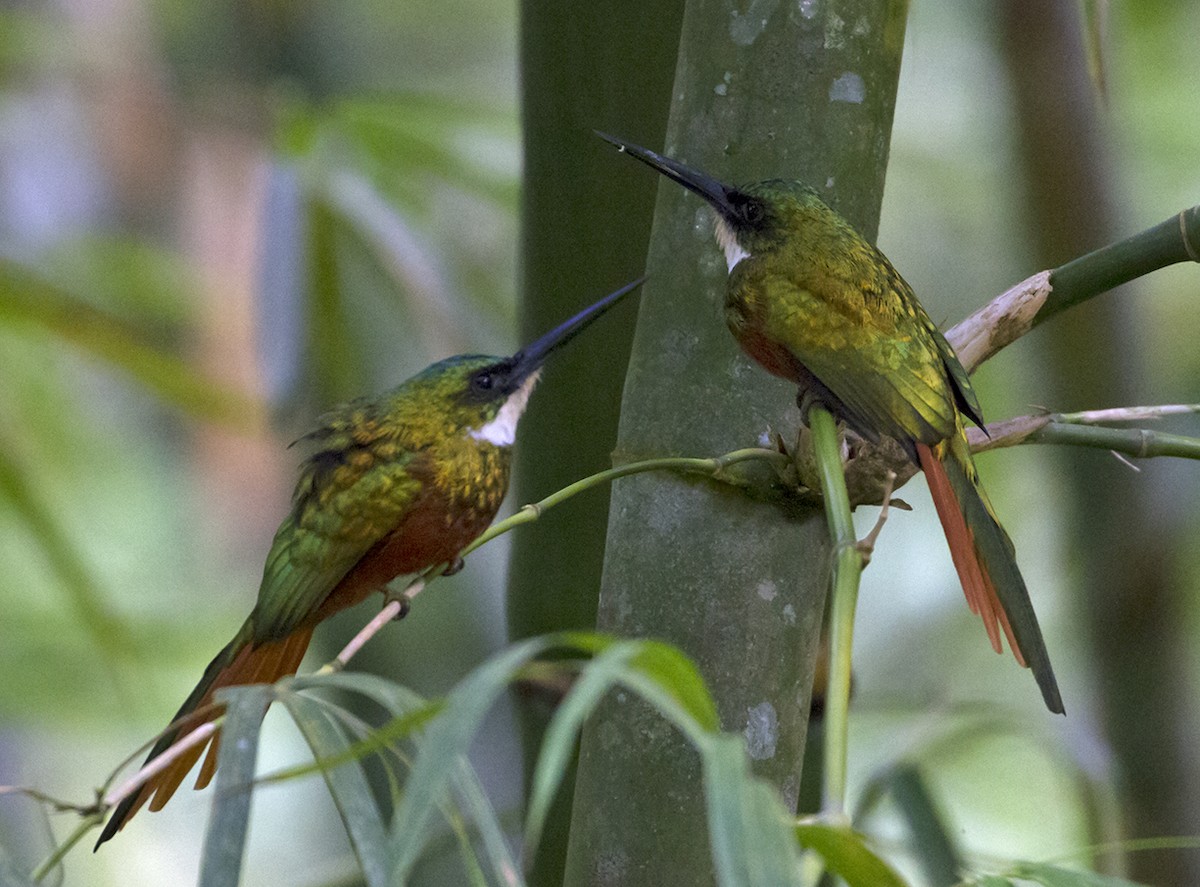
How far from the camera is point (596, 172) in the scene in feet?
3.17

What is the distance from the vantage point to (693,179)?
33.7 inches

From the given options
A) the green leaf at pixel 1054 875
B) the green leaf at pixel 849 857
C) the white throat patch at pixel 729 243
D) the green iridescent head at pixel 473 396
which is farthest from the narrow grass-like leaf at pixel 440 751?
the green iridescent head at pixel 473 396

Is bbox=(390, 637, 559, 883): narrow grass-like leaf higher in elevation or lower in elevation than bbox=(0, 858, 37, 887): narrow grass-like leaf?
higher

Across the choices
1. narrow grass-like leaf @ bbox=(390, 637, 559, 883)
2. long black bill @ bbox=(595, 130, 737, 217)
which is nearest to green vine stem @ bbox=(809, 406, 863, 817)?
narrow grass-like leaf @ bbox=(390, 637, 559, 883)

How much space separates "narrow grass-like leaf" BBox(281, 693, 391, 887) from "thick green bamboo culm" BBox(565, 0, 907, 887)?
0.87 feet

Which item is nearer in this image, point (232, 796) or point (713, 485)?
point (232, 796)

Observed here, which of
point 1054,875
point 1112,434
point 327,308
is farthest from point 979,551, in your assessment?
point 327,308

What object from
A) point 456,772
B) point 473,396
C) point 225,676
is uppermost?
point 473,396

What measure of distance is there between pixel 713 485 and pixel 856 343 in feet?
0.40

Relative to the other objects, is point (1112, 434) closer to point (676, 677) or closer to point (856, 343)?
point (856, 343)

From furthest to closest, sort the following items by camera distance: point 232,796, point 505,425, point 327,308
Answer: point 327,308
point 505,425
point 232,796

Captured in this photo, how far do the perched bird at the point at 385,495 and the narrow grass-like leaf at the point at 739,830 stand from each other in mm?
555

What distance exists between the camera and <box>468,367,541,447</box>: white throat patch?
4.05 ft

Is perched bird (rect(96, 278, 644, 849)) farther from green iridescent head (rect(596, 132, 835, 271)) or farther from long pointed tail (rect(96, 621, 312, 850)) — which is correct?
green iridescent head (rect(596, 132, 835, 271))
